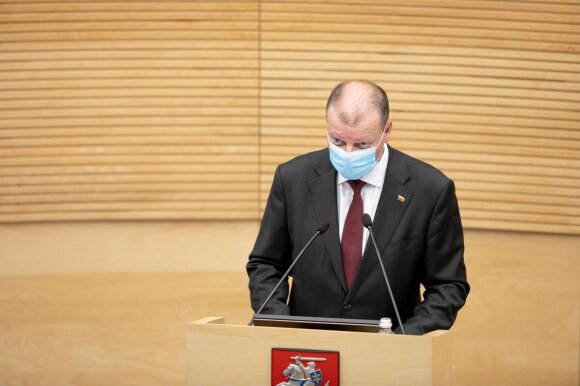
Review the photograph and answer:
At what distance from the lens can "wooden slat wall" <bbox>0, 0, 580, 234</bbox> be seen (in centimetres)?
497

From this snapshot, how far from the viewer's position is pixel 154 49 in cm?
507

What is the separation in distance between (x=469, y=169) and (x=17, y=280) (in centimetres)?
261

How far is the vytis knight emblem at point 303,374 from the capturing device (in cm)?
248

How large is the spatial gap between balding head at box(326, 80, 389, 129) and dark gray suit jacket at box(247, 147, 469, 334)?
0.91 ft

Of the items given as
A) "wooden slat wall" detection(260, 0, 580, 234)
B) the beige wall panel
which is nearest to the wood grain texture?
the beige wall panel

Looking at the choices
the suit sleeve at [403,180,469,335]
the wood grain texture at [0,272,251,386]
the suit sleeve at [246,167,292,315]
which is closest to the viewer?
the suit sleeve at [403,180,469,335]

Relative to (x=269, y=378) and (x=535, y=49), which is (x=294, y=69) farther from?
(x=269, y=378)

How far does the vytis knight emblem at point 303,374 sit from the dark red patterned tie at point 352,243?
67 cm

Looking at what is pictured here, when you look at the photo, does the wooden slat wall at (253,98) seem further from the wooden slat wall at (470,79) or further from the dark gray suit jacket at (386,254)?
the dark gray suit jacket at (386,254)

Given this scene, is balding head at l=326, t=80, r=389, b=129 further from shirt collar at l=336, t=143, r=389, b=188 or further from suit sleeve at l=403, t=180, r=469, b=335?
suit sleeve at l=403, t=180, r=469, b=335

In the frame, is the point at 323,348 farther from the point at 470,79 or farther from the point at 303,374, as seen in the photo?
the point at 470,79

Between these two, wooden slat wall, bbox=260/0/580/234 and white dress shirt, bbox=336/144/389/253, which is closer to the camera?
white dress shirt, bbox=336/144/389/253

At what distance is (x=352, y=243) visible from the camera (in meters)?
3.13

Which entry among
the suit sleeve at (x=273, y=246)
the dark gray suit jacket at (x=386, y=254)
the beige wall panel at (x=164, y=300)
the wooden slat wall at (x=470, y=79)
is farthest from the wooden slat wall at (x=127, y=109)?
the dark gray suit jacket at (x=386, y=254)
